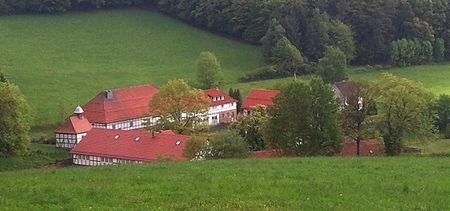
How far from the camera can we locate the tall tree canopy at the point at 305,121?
37594 mm

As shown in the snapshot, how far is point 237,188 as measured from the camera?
1817 cm

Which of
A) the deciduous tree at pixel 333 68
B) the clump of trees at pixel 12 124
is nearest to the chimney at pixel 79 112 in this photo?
the clump of trees at pixel 12 124

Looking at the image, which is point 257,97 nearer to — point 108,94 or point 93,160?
point 108,94

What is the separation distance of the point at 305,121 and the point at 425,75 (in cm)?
5038

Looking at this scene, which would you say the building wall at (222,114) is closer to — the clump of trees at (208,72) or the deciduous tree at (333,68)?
the clump of trees at (208,72)

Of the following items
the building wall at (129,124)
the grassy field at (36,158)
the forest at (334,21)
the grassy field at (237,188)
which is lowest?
the grassy field at (36,158)

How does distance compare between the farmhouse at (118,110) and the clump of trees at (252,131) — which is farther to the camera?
the farmhouse at (118,110)

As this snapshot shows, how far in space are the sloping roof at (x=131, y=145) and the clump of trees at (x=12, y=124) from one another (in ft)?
12.5

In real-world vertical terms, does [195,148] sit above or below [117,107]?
above

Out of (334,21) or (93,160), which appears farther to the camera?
(334,21)

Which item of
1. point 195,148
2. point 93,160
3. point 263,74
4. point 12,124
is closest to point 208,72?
point 263,74

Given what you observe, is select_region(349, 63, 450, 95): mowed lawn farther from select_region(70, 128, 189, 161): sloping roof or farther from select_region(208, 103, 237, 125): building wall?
select_region(70, 128, 189, 161): sloping roof

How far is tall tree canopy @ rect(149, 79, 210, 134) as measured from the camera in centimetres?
5556

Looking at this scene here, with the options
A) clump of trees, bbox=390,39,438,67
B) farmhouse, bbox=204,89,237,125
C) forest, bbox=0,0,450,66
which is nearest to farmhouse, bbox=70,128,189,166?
farmhouse, bbox=204,89,237,125
